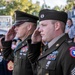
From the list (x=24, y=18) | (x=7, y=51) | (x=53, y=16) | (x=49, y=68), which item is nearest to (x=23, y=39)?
(x=24, y=18)

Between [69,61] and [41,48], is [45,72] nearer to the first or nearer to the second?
[69,61]

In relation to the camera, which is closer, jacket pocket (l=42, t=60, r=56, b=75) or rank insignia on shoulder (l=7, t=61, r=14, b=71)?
jacket pocket (l=42, t=60, r=56, b=75)

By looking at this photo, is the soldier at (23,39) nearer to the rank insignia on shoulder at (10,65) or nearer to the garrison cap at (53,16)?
the rank insignia on shoulder at (10,65)

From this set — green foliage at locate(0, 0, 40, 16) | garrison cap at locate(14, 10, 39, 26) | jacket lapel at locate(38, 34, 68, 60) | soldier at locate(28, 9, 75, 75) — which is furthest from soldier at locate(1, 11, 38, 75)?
green foliage at locate(0, 0, 40, 16)

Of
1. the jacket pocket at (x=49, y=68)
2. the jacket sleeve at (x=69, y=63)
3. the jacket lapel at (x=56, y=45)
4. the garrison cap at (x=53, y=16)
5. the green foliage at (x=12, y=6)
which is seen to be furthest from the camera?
the green foliage at (x=12, y=6)

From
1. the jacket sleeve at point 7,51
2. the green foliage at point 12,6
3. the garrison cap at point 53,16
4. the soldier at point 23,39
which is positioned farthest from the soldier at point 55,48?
the green foliage at point 12,6

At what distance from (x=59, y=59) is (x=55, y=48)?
17cm

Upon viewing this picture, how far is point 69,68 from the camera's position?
281cm

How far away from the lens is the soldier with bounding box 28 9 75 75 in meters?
2.82

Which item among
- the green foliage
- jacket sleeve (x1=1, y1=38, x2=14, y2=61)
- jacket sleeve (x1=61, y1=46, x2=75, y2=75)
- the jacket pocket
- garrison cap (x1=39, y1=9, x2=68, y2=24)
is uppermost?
garrison cap (x1=39, y1=9, x2=68, y2=24)

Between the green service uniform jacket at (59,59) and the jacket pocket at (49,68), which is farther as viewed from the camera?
the jacket pocket at (49,68)

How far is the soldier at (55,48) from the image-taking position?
9.25 feet

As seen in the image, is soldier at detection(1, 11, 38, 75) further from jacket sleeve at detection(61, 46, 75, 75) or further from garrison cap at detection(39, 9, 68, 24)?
jacket sleeve at detection(61, 46, 75, 75)

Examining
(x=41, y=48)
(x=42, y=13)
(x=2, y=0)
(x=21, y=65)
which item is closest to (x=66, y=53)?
(x=42, y=13)
